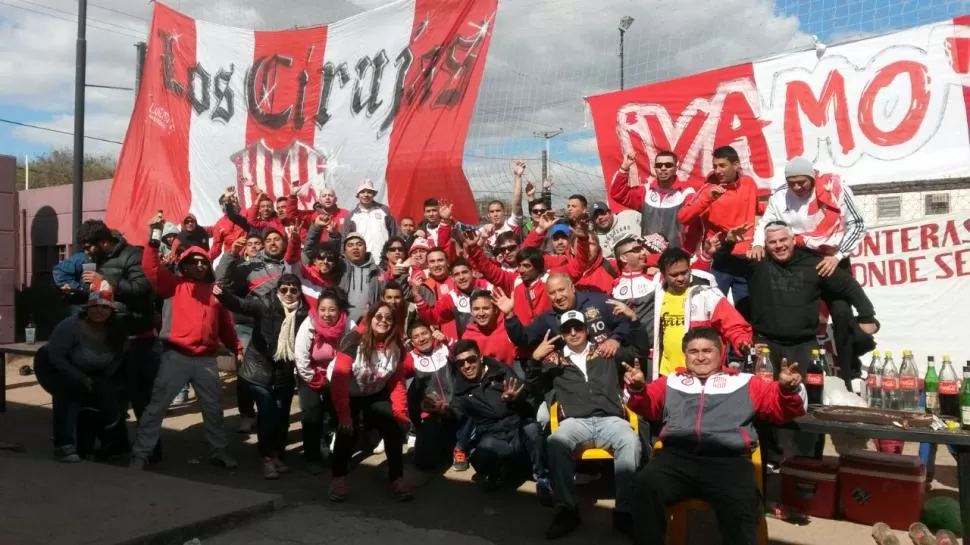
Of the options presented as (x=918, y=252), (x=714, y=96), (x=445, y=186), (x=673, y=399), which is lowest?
(x=673, y=399)

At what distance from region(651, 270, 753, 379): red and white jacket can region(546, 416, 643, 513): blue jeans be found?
743mm

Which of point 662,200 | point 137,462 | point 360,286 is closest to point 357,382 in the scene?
point 360,286

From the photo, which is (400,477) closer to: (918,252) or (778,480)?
(778,480)

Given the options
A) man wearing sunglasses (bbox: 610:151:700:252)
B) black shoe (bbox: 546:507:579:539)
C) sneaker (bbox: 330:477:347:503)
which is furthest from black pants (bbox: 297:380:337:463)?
man wearing sunglasses (bbox: 610:151:700:252)

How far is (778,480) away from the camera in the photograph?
17.8 ft

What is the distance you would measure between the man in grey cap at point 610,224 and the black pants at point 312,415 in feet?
9.09

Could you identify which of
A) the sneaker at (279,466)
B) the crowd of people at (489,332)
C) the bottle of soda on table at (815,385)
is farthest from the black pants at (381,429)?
the bottle of soda on table at (815,385)

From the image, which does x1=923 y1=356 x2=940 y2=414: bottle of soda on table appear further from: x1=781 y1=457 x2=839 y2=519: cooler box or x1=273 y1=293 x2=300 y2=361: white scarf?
x1=273 y1=293 x2=300 y2=361: white scarf

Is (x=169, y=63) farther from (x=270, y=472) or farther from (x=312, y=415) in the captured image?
(x=270, y=472)

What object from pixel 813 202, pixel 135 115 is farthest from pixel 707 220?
pixel 135 115

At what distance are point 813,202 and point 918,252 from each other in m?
2.02

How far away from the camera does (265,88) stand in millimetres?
9195

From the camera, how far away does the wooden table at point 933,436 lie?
3.75 metres

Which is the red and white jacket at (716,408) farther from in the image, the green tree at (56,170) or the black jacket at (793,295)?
the green tree at (56,170)
